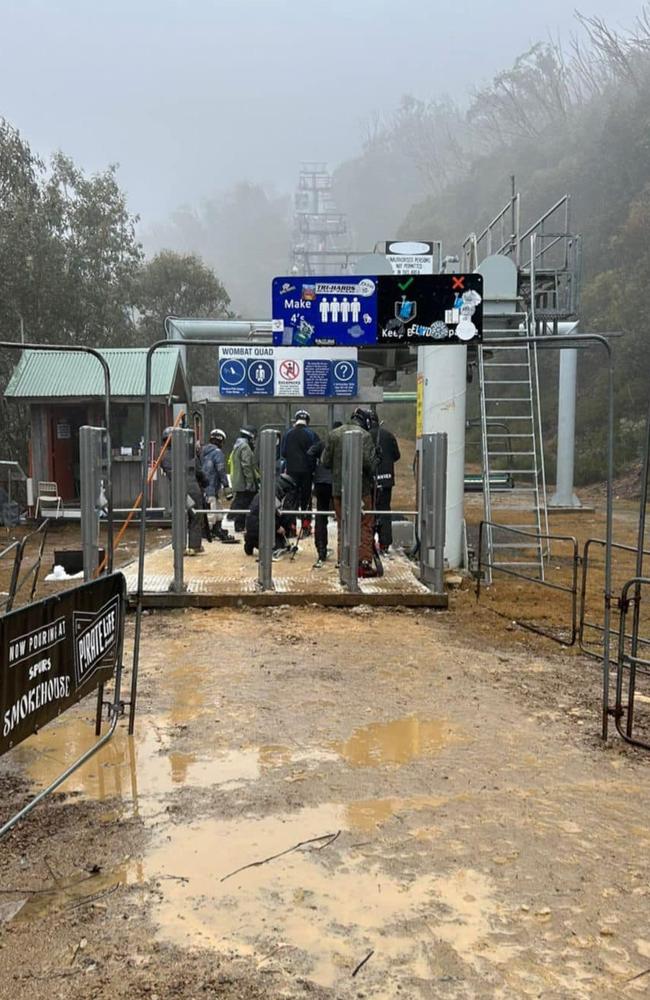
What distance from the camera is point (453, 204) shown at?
205 ft

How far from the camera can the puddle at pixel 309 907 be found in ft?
8.60

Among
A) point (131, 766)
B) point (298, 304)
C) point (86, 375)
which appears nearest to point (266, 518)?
point (298, 304)

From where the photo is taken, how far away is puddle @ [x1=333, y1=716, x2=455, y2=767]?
434cm

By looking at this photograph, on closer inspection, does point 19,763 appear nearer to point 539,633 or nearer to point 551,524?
point 539,633

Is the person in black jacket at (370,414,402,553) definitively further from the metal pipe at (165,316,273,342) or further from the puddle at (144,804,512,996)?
Answer: the metal pipe at (165,316,273,342)

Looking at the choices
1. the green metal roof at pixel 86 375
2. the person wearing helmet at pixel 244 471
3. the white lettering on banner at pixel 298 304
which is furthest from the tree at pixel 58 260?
the white lettering on banner at pixel 298 304

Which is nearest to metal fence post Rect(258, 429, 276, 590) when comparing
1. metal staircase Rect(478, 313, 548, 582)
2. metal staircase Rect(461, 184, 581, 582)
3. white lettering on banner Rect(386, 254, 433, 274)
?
metal staircase Rect(478, 313, 548, 582)

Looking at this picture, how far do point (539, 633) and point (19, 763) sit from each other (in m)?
4.80

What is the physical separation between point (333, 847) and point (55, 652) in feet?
4.81

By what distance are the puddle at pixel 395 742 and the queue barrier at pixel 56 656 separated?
134 centimetres

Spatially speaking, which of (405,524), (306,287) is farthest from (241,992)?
(405,524)

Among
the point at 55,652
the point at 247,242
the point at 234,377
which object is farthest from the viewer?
the point at 247,242

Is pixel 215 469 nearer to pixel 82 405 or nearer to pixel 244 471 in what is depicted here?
pixel 244 471

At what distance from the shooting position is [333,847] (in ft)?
10.9
